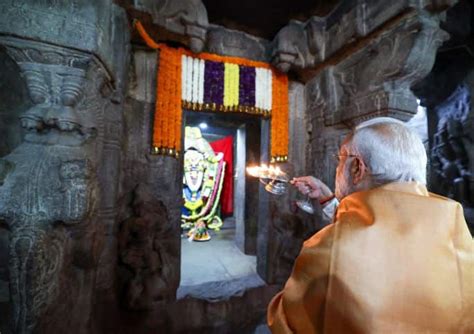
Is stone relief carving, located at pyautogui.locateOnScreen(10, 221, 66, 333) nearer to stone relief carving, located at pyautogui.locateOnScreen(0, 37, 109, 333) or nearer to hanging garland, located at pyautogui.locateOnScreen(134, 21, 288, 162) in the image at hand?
stone relief carving, located at pyautogui.locateOnScreen(0, 37, 109, 333)

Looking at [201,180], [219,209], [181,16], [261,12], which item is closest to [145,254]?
[181,16]

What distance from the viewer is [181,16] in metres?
2.35

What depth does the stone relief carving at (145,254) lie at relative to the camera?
2.33 meters

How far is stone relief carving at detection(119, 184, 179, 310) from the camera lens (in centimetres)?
233

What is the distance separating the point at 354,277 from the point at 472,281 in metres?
0.43

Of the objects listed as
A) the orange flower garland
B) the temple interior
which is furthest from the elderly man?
the orange flower garland

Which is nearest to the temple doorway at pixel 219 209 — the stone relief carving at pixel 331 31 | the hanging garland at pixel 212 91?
the hanging garland at pixel 212 91

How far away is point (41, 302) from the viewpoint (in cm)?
129

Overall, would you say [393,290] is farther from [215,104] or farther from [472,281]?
[215,104]

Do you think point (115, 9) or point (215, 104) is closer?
point (115, 9)

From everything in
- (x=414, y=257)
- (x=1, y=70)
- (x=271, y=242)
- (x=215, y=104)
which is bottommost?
(x=271, y=242)

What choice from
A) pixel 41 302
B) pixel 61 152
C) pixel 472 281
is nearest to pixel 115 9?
pixel 61 152

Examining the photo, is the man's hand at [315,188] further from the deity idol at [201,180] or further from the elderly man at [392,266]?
the deity idol at [201,180]

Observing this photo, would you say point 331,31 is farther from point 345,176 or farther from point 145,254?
point 145,254
